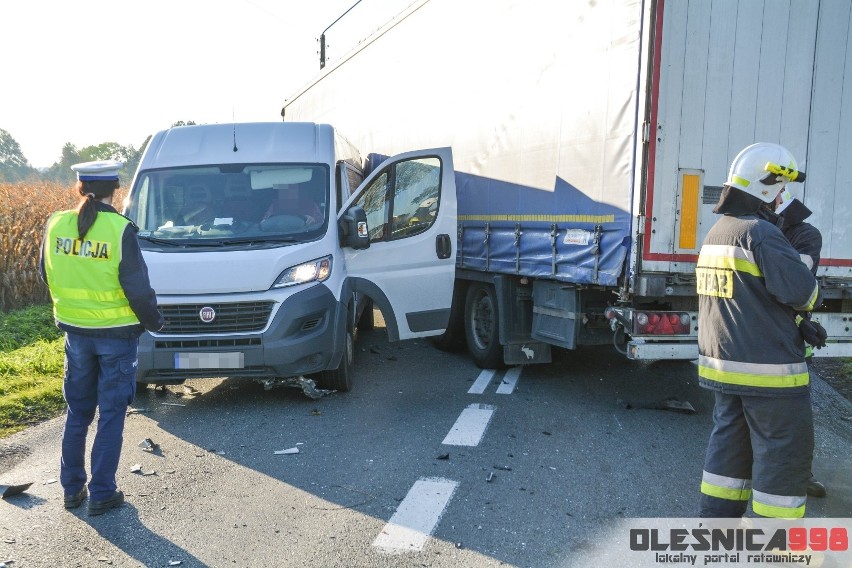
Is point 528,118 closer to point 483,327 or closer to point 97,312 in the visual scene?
point 483,327

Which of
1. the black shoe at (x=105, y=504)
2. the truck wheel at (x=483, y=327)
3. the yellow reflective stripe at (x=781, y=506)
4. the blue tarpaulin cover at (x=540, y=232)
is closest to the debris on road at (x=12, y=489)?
the black shoe at (x=105, y=504)

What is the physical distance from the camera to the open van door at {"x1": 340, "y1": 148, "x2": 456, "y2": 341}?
7.10 meters

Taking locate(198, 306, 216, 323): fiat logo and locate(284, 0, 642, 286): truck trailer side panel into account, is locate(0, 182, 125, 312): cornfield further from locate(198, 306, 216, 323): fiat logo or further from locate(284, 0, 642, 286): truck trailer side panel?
locate(198, 306, 216, 323): fiat logo

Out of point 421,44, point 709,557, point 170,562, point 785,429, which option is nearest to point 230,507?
point 170,562

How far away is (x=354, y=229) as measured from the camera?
21.7ft

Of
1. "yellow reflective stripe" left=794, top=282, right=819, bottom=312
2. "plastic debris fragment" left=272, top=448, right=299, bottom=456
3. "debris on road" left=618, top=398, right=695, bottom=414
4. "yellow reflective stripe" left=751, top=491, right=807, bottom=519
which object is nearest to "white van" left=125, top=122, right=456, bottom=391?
"plastic debris fragment" left=272, top=448, right=299, bottom=456

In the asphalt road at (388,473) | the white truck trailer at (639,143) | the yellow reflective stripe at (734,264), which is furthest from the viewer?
the white truck trailer at (639,143)

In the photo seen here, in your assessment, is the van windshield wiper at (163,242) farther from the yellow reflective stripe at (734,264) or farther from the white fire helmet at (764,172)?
the white fire helmet at (764,172)

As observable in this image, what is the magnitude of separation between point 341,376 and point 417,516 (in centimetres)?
280

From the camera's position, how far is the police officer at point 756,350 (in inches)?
132

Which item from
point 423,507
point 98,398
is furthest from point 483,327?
point 98,398

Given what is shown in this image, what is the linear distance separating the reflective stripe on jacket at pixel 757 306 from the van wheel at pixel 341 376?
3859 mm

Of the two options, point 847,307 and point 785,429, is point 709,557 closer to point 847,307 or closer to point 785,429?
point 785,429

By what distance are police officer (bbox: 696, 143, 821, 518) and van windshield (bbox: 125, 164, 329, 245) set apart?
3.79 metres
